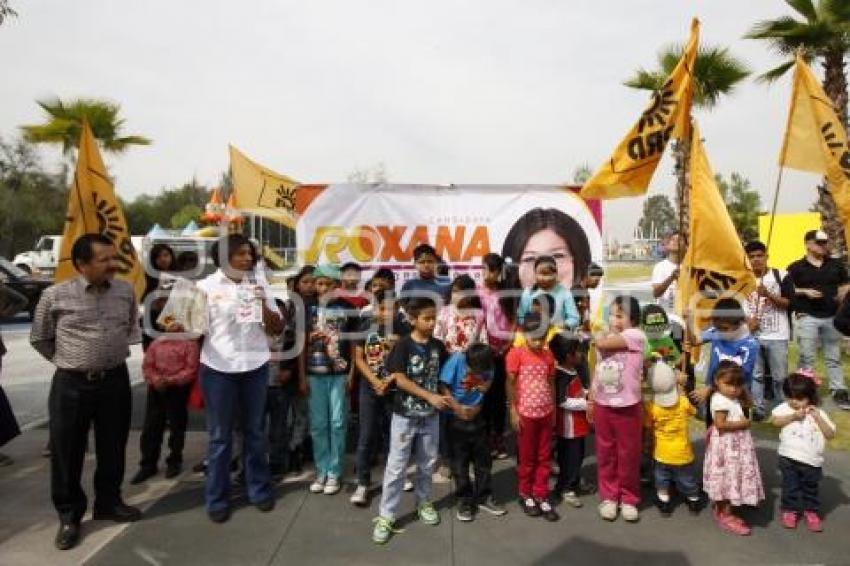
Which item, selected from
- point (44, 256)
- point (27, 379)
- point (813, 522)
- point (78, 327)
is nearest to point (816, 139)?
point (813, 522)

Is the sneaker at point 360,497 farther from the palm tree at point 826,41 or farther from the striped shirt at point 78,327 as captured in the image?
the palm tree at point 826,41

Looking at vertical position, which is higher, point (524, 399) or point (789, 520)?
point (524, 399)

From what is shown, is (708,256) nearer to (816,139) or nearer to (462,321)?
(816,139)

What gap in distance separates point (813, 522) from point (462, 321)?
2.61 metres

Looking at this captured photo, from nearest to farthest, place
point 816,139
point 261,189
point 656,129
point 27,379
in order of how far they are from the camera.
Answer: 1. point 656,129
2. point 816,139
3. point 27,379
4. point 261,189

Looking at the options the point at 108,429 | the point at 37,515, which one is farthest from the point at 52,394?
the point at 37,515

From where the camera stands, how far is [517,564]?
3.38m

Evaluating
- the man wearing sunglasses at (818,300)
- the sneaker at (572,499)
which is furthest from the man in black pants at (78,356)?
the man wearing sunglasses at (818,300)

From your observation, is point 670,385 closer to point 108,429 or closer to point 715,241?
point 715,241

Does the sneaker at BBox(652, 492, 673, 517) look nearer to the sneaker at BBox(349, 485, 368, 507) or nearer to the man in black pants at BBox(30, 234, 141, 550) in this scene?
the sneaker at BBox(349, 485, 368, 507)

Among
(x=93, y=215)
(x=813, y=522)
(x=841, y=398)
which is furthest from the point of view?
(x=841, y=398)

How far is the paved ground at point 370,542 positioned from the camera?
344cm

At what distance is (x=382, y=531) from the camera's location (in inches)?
143

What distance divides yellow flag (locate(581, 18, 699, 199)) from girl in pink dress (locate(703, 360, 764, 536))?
1.55 meters
